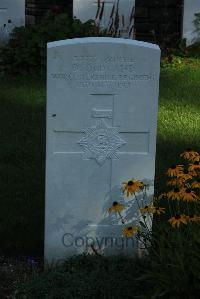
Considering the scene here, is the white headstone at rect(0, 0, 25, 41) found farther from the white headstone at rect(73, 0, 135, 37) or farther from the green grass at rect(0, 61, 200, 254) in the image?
the green grass at rect(0, 61, 200, 254)

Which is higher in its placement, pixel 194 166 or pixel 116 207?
pixel 194 166

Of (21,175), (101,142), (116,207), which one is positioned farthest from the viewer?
(21,175)

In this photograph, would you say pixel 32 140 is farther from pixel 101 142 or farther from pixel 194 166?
pixel 194 166

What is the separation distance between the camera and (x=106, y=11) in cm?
1090

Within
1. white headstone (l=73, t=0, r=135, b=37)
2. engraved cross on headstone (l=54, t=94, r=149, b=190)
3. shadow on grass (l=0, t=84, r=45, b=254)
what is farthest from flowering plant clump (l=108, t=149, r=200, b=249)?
white headstone (l=73, t=0, r=135, b=37)

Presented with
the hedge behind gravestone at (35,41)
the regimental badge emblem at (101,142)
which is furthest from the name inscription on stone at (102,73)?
the hedge behind gravestone at (35,41)

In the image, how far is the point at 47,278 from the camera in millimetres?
4383

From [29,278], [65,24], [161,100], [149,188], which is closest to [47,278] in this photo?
[29,278]

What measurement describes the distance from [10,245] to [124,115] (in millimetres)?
1309

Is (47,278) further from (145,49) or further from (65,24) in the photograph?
(65,24)

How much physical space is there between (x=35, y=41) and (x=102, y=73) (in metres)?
Answer: 5.58

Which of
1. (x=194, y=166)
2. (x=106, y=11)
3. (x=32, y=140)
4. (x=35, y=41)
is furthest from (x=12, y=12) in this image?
(x=194, y=166)

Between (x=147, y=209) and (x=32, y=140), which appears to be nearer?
(x=147, y=209)

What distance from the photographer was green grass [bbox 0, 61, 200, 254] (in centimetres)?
539
